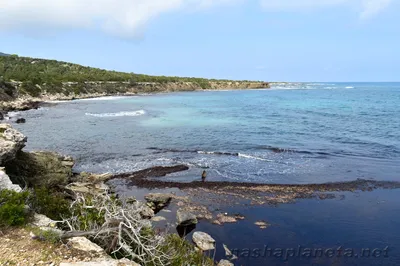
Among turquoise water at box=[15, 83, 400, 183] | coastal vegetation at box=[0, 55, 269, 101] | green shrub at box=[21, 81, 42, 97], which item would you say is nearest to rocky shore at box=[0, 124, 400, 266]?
turquoise water at box=[15, 83, 400, 183]

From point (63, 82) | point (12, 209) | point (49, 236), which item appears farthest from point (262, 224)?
point (63, 82)

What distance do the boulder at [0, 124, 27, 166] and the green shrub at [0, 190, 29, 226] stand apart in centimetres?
469

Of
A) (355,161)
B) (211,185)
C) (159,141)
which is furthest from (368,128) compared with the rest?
(211,185)

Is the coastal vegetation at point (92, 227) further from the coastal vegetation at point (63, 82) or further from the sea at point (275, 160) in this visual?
the coastal vegetation at point (63, 82)

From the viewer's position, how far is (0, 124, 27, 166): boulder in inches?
471

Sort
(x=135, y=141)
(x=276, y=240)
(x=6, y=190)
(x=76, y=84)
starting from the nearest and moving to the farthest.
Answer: (x=6, y=190) < (x=276, y=240) < (x=135, y=141) < (x=76, y=84)

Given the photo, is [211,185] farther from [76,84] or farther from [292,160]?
[76,84]

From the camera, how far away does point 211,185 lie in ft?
65.0

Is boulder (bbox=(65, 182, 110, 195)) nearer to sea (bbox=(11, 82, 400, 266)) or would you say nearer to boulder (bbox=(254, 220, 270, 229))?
sea (bbox=(11, 82, 400, 266))

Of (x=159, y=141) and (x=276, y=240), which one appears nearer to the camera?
(x=276, y=240)

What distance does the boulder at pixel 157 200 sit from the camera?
53.8 feet

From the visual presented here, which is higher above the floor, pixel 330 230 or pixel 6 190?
pixel 6 190

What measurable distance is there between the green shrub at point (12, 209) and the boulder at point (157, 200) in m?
8.79

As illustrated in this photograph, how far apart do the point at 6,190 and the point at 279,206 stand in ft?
42.7
